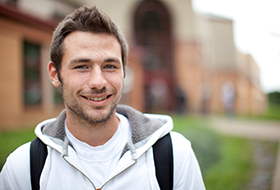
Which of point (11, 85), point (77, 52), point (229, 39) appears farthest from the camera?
point (229, 39)

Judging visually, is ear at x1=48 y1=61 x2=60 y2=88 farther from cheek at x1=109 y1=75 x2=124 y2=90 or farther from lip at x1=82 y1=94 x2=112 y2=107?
cheek at x1=109 y1=75 x2=124 y2=90

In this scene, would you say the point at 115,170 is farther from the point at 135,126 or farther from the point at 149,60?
the point at 149,60

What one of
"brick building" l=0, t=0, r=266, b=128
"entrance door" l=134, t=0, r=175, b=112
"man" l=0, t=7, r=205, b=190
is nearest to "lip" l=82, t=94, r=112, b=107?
"man" l=0, t=7, r=205, b=190

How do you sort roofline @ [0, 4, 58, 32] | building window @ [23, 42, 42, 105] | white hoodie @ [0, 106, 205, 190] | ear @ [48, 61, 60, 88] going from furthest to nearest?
building window @ [23, 42, 42, 105] → roofline @ [0, 4, 58, 32] → ear @ [48, 61, 60, 88] → white hoodie @ [0, 106, 205, 190]

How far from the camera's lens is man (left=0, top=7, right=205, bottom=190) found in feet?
5.47

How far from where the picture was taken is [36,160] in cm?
169

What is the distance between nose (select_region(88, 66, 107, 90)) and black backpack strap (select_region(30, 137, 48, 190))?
2.12 ft

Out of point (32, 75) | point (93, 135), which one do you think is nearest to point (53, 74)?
point (93, 135)

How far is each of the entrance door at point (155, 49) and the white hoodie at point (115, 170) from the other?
15.1 meters

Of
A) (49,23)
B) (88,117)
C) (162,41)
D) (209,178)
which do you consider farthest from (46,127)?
(162,41)

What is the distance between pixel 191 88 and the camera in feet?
58.5

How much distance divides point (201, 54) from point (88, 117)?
1886 centimetres

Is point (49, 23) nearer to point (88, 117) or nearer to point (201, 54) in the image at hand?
point (88, 117)

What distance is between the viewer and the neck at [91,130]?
1872 mm
